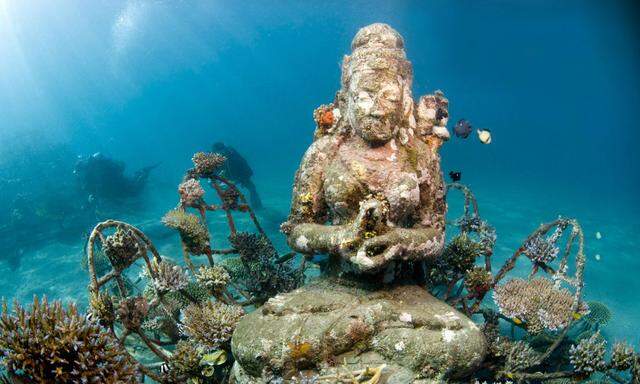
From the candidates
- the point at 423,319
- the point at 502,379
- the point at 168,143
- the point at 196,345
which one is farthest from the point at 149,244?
the point at 168,143

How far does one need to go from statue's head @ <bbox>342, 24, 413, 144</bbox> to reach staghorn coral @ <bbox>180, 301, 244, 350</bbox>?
3.37 metres

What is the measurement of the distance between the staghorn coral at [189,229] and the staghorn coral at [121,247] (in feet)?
2.12

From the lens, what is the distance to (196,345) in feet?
15.6

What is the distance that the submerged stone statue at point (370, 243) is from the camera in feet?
13.3

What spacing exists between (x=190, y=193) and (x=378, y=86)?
381 centimetres

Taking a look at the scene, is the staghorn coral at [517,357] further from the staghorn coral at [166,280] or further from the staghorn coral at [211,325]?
the staghorn coral at [166,280]

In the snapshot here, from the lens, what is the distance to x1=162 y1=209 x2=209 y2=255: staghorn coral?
5.69m

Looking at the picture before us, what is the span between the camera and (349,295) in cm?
477

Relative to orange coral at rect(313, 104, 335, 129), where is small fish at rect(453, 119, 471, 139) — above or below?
above

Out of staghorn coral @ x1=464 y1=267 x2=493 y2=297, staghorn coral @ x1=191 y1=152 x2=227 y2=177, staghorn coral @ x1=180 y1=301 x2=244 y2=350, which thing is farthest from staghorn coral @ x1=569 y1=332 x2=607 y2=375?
staghorn coral @ x1=191 y1=152 x2=227 y2=177

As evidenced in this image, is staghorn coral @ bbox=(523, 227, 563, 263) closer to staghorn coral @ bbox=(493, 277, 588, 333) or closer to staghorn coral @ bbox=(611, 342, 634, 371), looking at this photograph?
staghorn coral @ bbox=(493, 277, 588, 333)

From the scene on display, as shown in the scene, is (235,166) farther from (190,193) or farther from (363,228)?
(363,228)

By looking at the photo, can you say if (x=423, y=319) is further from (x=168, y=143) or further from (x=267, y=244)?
(x=168, y=143)

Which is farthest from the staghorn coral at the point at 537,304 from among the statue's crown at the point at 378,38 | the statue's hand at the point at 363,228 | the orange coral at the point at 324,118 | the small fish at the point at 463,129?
the statue's crown at the point at 378,38
